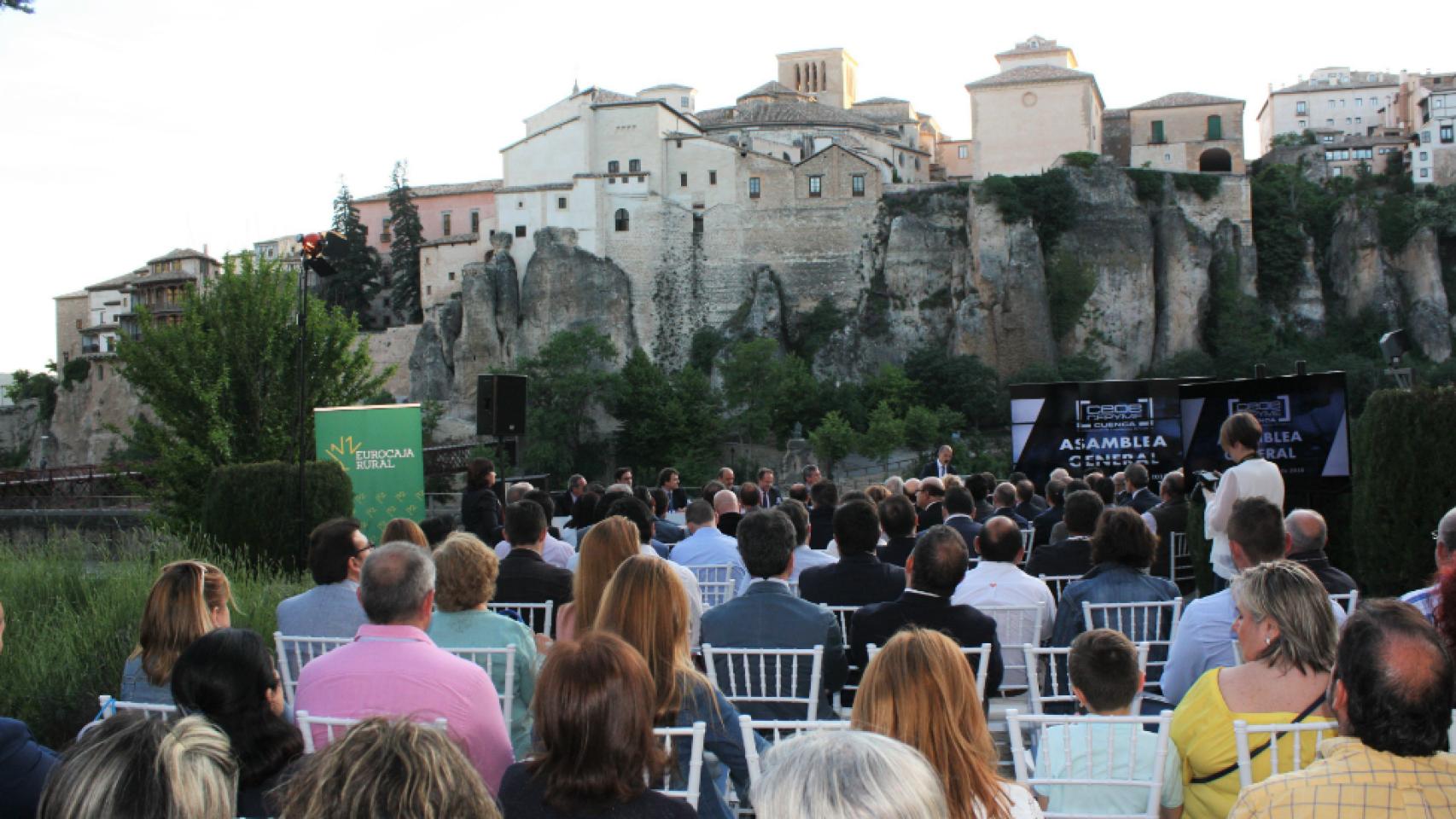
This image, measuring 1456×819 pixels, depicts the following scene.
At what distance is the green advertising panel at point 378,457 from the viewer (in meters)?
11.9

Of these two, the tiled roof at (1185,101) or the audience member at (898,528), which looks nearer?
the audience member at (898,528)

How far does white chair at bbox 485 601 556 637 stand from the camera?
5590mm

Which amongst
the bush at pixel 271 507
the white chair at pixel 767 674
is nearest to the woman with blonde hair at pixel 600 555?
the white chair at pixel 767 674

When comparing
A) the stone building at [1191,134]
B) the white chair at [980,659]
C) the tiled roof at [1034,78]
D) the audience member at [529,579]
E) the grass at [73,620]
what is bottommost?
the grass at [73,620]

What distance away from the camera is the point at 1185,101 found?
56.0 metres

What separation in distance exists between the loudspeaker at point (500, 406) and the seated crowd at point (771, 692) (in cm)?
609

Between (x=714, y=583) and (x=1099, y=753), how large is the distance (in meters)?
3.39

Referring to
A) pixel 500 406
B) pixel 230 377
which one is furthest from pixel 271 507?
pixel 230 377

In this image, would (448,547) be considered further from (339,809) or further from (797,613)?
(339,809)

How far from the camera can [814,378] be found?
1813 inches

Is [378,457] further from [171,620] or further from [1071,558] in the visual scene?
[171,620]

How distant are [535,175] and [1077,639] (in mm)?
49211

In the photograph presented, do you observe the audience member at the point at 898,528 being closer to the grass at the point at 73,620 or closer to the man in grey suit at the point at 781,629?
the man in grey suit at the point at 781,629

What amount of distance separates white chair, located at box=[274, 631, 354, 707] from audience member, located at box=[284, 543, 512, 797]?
524mm
